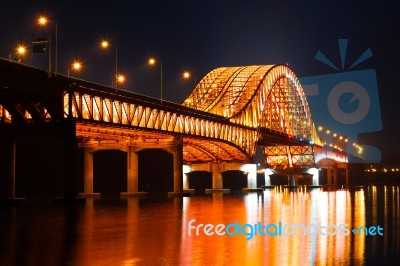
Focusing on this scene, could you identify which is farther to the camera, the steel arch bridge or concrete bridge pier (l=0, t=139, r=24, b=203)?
concrete bridge pier (l=0, t=139, r=24, b=203)

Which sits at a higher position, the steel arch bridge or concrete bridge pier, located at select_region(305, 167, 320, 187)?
the steel arch bridge

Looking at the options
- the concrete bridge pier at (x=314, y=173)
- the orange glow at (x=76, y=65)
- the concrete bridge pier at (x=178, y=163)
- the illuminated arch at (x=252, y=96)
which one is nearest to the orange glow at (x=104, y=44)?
the orange glow at (x=76, y=65)

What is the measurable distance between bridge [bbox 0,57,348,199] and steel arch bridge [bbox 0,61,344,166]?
0.45 ft

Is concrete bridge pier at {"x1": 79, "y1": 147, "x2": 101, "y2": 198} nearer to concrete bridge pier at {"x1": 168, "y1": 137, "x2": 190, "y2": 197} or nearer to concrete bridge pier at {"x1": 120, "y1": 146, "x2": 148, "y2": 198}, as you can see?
concrete bridge pier at {"x1": 120, "y1": 146, "x2": 148, "y2": 198}

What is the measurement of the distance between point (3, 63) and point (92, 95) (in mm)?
18348

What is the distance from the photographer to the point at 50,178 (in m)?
127

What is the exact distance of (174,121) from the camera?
10525 centimetres

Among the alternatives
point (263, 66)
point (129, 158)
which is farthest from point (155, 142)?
point (263, 66)

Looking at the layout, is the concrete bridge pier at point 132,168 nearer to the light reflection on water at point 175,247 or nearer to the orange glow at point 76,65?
the orange glow at point 76,65

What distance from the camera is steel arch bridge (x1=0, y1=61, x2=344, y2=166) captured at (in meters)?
70.8

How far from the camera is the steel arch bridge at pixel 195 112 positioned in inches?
2788

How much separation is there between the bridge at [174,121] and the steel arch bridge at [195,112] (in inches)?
5.4

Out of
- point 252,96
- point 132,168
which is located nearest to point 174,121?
point 132,168

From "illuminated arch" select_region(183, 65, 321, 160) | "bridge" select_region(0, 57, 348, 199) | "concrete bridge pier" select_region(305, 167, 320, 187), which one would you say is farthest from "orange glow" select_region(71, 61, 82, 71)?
"concrete bridge pier" select_region(305, 167, 320, 187)
